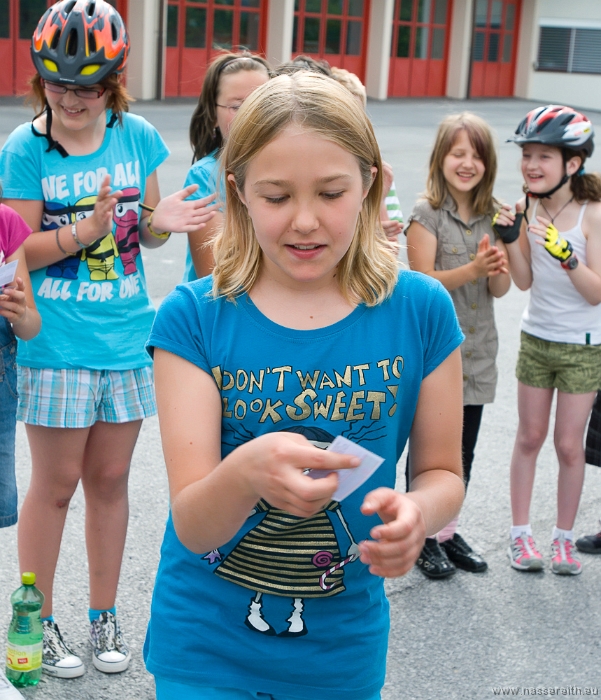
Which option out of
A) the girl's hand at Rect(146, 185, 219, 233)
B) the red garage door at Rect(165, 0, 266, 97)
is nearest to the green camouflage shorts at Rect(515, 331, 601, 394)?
the girl's hand at Rect(146, 185, 219, 233)

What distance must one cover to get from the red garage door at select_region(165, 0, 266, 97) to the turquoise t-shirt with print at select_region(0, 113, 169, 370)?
949 inches

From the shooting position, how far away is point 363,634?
6.72ft

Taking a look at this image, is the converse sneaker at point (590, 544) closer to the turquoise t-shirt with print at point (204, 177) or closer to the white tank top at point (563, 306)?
the white tank top at point (563, 306)

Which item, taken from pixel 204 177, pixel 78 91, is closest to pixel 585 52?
pixel 204 177

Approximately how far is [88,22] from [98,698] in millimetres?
2366

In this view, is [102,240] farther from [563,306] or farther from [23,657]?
[563,306]

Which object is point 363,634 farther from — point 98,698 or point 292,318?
point 98,698

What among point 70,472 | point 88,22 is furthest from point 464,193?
point 70,472

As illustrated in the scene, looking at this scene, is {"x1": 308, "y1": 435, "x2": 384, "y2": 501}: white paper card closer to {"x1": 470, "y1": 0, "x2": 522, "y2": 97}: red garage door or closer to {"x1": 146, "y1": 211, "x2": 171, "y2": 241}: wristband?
{"x1": 146, "y1": 211, "x2": 171, "y2": 241}: wristband

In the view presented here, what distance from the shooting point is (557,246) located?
4.21 metres

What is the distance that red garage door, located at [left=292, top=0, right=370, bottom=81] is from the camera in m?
30.3

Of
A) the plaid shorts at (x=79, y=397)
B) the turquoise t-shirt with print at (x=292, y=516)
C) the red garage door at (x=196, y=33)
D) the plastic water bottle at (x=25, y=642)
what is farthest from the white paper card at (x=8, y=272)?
the red garage door at (x=196, y=33)

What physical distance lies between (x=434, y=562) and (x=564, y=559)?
0.61 meters

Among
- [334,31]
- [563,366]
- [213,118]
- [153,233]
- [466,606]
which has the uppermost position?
[334,31]
